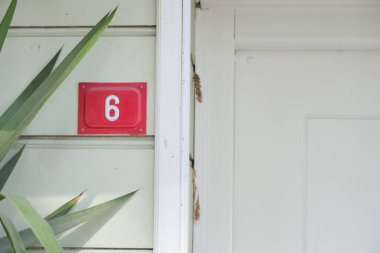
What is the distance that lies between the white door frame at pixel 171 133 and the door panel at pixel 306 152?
43cm

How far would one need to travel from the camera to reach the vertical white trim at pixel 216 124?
6.26 feet

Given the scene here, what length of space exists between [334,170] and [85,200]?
34.0 inches

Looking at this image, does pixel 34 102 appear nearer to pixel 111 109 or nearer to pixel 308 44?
pixel 111 109

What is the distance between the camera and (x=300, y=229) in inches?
77.0

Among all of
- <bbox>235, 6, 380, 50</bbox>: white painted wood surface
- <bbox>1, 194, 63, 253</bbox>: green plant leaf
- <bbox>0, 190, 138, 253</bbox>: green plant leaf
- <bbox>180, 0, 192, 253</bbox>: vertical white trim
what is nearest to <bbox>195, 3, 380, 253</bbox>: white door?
<bbox>235, 6, 380, 50</bbox>: white painted wood surface

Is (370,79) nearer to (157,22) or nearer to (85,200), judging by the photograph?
(157,22)

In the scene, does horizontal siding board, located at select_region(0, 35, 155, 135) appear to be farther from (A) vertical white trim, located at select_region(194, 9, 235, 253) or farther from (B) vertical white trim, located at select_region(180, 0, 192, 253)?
(A) vertical white trim, located at select_region(194, 9, 235, 253)

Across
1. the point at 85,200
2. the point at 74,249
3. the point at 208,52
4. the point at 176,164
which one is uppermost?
the point at 208,52

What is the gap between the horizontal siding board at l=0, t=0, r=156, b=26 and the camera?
163cm

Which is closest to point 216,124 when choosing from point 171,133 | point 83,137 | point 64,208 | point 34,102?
point 171,133

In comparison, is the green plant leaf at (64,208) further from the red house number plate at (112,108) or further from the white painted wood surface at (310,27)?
the white painted wood surface at (310,27)

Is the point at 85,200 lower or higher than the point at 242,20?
lower

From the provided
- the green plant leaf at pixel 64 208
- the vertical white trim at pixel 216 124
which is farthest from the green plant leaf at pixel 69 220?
the vertical white trim at pixel 216 124

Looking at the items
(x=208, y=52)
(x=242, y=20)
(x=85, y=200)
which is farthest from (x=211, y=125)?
(x=85, y=200)
